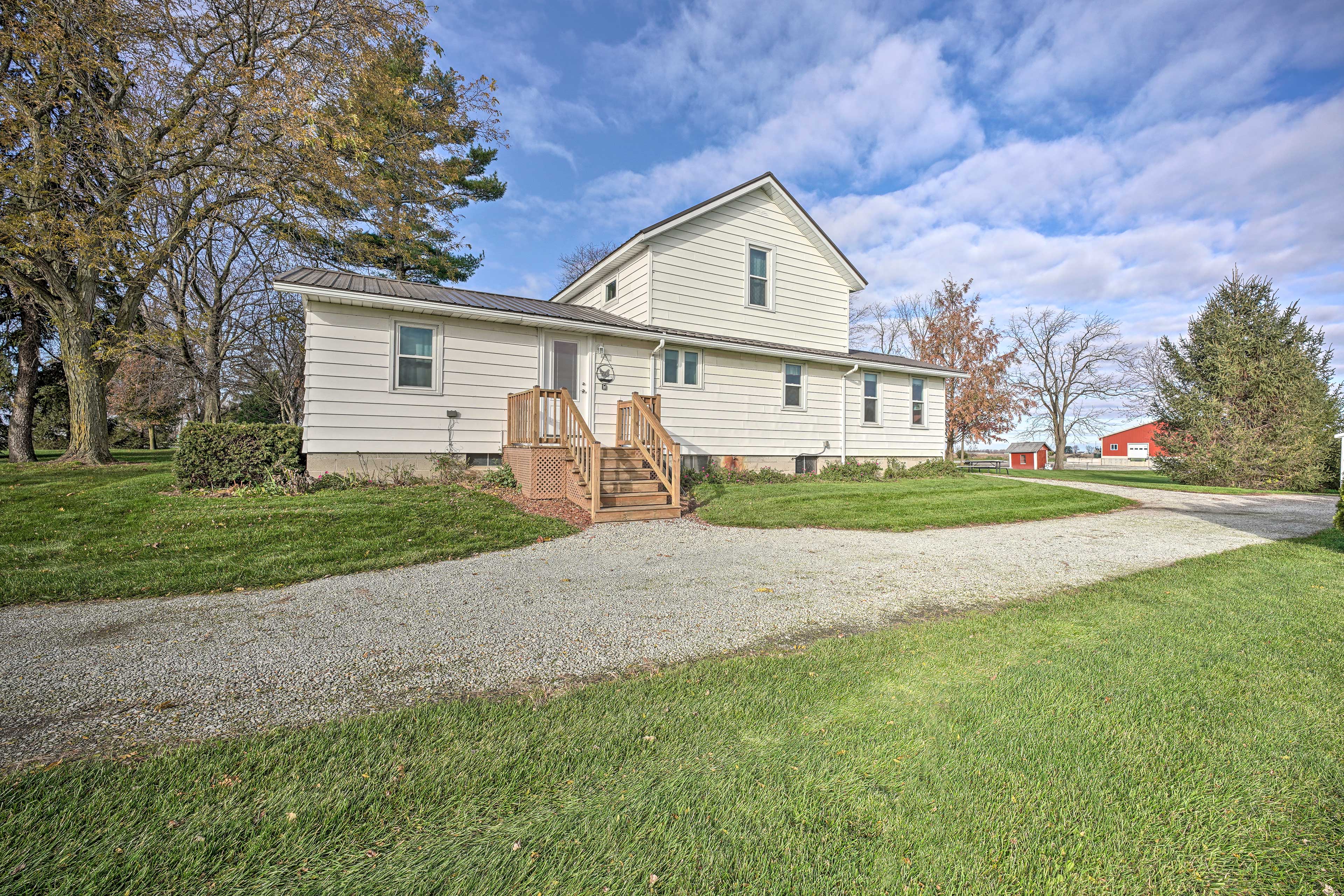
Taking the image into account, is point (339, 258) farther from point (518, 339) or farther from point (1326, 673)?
point (1326, 673)

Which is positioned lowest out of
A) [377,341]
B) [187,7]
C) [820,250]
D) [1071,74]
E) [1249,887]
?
[1249,887]

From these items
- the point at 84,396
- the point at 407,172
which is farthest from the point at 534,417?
the point at 407,172

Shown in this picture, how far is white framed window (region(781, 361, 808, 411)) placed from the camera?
14.4 m

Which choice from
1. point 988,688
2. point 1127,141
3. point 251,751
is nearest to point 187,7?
point 251,751

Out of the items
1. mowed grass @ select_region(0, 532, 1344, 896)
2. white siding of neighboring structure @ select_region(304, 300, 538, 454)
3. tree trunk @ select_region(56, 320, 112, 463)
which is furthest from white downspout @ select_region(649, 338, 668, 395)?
tree trunk @ select_region(56, 320, 112, 463)

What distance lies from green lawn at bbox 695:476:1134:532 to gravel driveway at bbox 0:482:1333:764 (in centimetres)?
126

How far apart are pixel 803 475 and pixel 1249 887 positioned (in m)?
13.0

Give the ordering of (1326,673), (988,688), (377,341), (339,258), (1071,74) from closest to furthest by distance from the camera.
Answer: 1. (988,688)
2. (1326,673)
3. (377,341)
4. (1071,74)
5. (339,258)

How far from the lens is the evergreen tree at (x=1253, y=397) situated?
17.4m

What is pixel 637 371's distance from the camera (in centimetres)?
1225

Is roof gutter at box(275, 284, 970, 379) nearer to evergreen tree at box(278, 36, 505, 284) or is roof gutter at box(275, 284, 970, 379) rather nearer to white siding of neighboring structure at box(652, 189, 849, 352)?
white siding of neighboring structure at box(652, 189, 849, 352)

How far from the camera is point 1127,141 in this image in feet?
47.2

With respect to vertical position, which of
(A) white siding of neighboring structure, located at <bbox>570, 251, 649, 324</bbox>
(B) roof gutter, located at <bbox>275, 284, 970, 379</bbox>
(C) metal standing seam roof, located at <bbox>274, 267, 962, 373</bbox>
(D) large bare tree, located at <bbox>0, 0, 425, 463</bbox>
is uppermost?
(D) large bare tree, located at <bbox>0, 0, 425, 463</bbox>

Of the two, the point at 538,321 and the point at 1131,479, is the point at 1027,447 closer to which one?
the point at 1131,479
